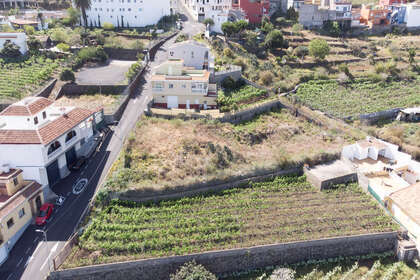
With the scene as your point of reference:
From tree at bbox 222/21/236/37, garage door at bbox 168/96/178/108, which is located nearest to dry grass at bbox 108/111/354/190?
garage door at bbox 168/96/178/108

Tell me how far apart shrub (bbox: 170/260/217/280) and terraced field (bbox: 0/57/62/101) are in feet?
114

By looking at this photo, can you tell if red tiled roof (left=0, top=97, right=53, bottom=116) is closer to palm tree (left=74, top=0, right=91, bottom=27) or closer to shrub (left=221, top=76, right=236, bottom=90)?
shrub (left=221, top=76, right=236, bottom=90)

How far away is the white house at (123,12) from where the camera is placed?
71438 mm

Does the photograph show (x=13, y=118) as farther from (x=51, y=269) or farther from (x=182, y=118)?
(x=182, y=118)

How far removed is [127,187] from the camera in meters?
30.4

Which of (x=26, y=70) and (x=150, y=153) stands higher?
(x=26, y=70)

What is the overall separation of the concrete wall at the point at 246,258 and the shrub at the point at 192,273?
2.54ft

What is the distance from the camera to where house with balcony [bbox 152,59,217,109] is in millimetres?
43688

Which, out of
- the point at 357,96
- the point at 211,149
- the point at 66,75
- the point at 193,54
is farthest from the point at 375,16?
the point at 66,75

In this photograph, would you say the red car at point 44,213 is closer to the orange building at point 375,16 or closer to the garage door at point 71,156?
the garage door at point 71,156

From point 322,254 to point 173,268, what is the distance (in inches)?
470

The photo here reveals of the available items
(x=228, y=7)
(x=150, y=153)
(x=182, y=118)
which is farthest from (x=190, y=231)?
(x=228, y=7)

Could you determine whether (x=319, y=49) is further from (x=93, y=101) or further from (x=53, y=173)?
(x=53, y=173)

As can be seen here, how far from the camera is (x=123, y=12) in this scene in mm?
71875
